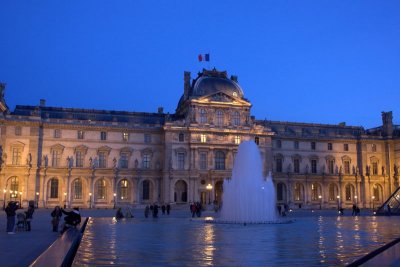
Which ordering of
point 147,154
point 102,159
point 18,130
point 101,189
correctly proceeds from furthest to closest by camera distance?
point 147,154 < point 102,159 < point 101,189 < point 18,130

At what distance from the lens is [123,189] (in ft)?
221

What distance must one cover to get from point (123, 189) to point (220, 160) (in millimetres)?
14912

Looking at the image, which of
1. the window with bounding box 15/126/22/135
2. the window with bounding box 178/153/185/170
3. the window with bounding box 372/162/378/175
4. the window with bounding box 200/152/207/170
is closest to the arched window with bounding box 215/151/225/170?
the window with bounding box 200/152/207/170

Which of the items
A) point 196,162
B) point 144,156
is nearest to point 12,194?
point 144,156

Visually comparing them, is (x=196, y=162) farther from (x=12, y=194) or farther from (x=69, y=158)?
(x=12, y=194)

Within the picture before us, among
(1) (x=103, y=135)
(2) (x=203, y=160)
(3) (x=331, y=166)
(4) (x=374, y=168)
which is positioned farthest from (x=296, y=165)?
(1) (x=103, y=135)

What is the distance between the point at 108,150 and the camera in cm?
6675

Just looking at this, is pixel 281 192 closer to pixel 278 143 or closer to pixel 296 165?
pixel 296 165

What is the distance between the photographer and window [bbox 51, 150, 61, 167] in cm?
6425

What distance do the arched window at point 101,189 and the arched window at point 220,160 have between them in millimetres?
16599

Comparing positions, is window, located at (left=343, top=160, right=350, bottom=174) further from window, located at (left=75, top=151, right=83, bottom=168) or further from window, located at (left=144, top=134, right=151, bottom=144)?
window, located at (left=75, top=151, right=83, bottom=168)

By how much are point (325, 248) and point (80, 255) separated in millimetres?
7543

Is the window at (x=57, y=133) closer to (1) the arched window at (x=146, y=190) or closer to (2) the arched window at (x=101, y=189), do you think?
(2) the arched window at (x=101, y=189)

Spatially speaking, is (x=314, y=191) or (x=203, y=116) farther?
(x=314, y=191)
